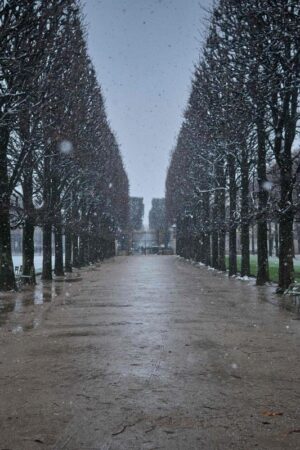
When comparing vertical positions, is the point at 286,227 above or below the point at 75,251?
above

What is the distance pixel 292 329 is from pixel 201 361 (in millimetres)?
4036

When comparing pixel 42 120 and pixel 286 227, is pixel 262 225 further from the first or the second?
pixel 42 120

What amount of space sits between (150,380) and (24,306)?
9.96m

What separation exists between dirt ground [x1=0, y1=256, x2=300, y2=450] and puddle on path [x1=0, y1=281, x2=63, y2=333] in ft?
0.29

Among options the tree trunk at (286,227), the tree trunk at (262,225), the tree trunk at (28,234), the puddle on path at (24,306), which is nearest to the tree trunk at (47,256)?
the tree trunk at (28,234)

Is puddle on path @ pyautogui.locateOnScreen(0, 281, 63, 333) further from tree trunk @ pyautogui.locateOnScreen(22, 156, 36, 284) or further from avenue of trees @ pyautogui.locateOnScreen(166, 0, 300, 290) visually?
avenue of trees @ pyautogui.locateOnScreen(166, 0, 300, 290)

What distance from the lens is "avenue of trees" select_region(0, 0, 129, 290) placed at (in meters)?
15.5

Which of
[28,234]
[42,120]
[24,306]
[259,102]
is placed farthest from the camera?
[28,234]

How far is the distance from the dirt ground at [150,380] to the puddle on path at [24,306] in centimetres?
9

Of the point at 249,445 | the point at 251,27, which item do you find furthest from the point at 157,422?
the point at 251,27

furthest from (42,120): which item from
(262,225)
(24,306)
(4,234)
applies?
(262,225)

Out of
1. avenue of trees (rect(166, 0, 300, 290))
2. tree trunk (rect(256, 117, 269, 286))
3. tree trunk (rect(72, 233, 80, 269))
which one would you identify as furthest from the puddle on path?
tree trunk (rect(72, 233, 80, 269))

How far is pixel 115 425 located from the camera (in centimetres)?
536

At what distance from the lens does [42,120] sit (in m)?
22.4
